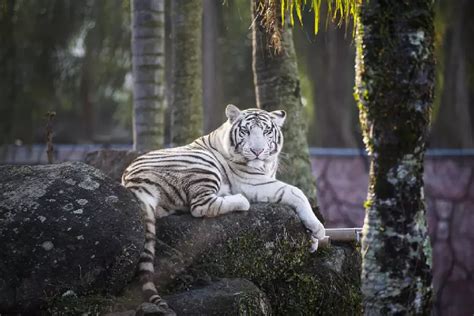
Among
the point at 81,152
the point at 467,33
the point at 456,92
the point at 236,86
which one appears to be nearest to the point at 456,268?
the point at 456,92

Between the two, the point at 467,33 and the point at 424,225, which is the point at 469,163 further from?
the point at 424,225

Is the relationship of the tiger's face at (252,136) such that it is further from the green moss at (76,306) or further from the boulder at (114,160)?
the green moss at (76,306)

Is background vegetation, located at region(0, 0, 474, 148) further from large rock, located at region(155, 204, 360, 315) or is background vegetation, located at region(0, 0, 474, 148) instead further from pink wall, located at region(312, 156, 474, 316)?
large rock, located at region(155, 204, 360, 315)

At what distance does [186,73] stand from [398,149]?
17.5 feet

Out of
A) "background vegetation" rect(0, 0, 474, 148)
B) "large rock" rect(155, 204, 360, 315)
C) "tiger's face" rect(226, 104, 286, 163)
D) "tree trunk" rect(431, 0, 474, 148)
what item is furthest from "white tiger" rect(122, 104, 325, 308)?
"tree trunk" rect(431, 0, 474, 148)

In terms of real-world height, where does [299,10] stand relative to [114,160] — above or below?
above

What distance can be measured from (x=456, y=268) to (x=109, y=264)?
32.0 ft

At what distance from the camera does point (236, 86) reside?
2420 cm

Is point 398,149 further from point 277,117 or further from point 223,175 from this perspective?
point 277,117

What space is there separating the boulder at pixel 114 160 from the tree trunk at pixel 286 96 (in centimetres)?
155

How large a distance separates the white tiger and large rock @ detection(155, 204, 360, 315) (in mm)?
116

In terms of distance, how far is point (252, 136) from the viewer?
22.0 feet

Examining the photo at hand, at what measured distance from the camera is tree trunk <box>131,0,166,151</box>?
9.19 metres

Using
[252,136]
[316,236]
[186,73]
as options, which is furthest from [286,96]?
[316,236]
